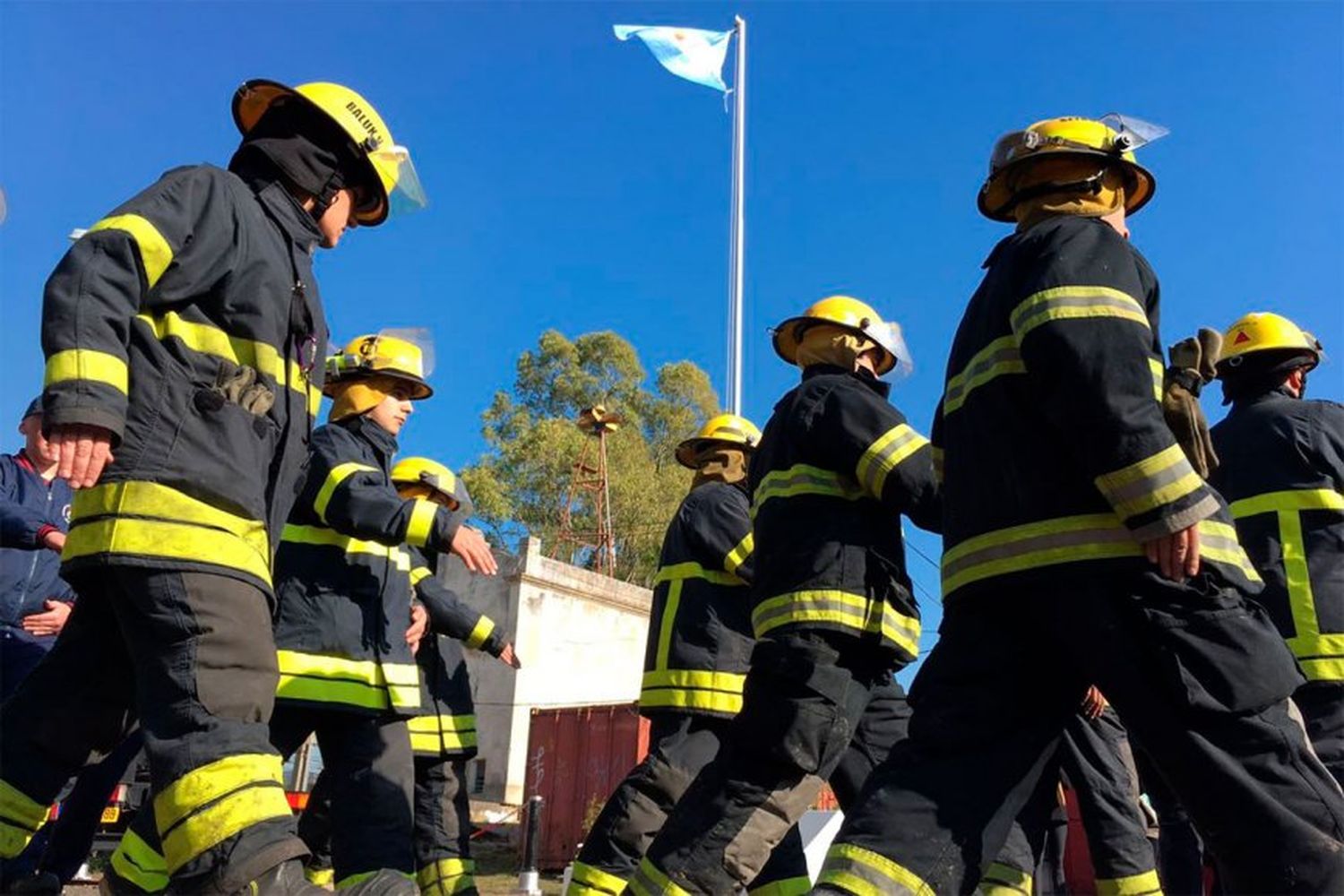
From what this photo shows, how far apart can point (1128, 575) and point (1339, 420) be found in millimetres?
3079

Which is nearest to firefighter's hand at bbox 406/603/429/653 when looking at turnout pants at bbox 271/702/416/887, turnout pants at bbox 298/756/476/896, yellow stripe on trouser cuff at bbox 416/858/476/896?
turnout pants at bbox 298/756/476/896

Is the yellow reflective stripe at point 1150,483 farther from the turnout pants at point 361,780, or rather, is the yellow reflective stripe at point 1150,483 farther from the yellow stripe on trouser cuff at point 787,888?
the turnout pants at point 361,780

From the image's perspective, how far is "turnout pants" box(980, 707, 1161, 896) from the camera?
403 centimetres

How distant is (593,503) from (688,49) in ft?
A: 62.7

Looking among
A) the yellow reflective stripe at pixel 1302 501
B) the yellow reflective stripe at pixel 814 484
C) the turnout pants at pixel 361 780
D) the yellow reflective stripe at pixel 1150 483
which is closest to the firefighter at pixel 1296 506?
the yellow reflective stripe at pixel 1302 501

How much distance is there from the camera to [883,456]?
4.09 metres

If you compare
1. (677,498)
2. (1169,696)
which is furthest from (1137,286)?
(677,498)

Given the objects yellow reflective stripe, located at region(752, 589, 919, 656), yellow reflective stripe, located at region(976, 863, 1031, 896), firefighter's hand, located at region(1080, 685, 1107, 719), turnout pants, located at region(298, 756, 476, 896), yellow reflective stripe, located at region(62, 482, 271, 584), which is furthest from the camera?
turnout pants, located at region(298, 756, 476, 896)

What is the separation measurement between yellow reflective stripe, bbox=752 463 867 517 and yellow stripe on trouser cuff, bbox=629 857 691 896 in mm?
1373

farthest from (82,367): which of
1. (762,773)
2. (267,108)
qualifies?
(762,773)

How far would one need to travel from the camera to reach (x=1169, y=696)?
2531 mm

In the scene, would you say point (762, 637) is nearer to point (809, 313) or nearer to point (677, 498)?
point (809, 313)

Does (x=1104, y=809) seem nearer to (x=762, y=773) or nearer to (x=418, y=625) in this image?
(x=762, y=773)

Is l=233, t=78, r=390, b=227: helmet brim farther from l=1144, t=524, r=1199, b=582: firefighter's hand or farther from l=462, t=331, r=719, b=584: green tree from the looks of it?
l=462, t=331, r=719, b=584: green tree
